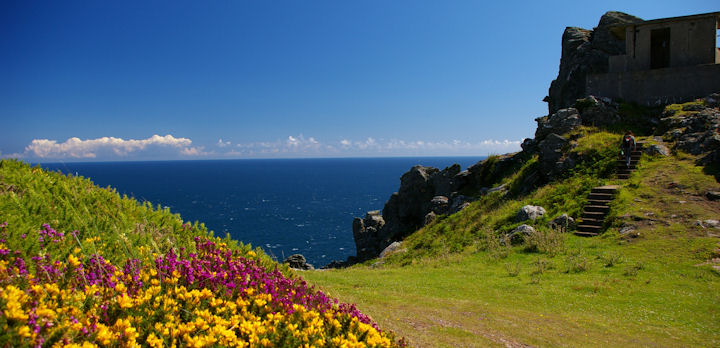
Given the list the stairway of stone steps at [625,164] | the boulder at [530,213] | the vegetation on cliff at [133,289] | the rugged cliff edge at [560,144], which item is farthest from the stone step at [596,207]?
the vegetation on cliff at [133,289]

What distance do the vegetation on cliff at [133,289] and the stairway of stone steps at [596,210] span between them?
16845 mm

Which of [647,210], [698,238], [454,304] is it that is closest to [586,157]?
[647,210]

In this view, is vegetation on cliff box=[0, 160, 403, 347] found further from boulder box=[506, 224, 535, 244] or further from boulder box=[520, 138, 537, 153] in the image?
boulder box=[520, 138, 537, 153]

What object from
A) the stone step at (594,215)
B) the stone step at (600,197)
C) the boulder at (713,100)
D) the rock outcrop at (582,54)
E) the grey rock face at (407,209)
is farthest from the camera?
the rock outcrop at (582,54)

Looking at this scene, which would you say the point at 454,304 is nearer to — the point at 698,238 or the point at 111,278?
the point at 111,278

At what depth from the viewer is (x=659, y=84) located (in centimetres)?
3061

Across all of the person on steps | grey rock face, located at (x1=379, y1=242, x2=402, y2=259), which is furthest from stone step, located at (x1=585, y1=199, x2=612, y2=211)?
grey rock face, located at (x1=379, y1=242, x2=402, y2=259)

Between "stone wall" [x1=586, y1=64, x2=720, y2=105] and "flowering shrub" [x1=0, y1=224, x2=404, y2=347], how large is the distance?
1423 inches

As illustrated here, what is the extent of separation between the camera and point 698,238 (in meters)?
15.0

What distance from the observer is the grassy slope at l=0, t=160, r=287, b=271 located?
20.0 feet

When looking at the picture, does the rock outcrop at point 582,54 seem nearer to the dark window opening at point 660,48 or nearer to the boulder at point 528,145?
the dark window opening at point 660,48

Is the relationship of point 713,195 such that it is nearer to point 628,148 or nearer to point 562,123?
point 628,148

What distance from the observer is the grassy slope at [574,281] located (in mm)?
8898

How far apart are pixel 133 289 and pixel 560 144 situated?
96.6 ft
